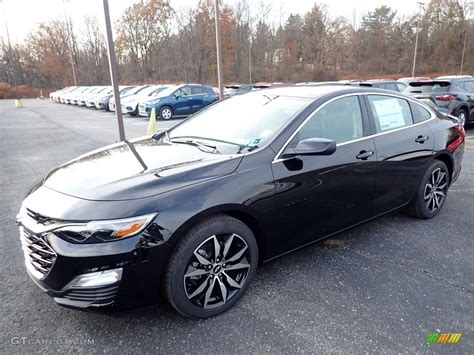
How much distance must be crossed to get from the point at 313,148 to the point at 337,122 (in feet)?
2.33

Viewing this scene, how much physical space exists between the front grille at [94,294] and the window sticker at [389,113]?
9.54ft

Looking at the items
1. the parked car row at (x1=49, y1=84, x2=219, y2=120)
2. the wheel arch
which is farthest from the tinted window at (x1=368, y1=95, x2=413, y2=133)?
the parked car row at (x1=49, y1=84, x2=219, y2=120)

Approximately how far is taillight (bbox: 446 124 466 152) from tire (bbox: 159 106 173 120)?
1357 centimetres

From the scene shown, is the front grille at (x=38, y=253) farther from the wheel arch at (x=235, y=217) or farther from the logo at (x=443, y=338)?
the logo at (x=443, y=338)

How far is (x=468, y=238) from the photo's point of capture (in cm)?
357

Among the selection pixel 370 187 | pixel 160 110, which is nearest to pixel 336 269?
pixel 370 187

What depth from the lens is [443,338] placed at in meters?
2.22

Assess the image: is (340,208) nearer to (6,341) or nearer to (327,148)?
(327,148)

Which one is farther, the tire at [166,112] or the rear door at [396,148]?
the tire at [166,112]

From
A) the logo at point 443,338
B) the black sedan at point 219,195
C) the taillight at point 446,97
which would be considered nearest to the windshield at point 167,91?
the taillight at point 446,97

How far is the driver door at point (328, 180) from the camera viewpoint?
107 inches

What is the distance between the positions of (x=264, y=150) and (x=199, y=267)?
39.7 inches

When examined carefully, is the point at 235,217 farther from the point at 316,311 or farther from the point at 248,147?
the point at 316,311

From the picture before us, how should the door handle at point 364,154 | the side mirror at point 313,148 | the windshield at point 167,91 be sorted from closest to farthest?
the side mirror at point 313,148
the door handle at point 364,154
the windshield at point 167,91
